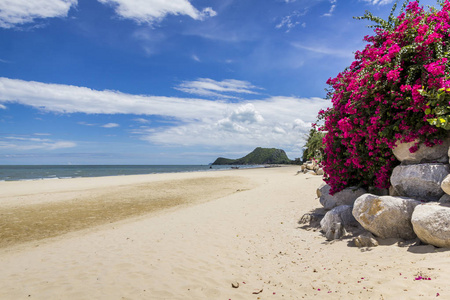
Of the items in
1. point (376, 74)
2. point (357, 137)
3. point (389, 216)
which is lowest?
point (389, 216)

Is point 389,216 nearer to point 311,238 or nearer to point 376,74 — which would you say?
point 311,238

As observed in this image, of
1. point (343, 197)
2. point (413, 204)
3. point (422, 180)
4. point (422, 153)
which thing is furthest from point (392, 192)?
point (343, 197)

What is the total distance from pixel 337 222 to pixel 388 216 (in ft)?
5.67

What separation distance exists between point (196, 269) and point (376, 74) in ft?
22.9

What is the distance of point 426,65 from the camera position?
6.59m

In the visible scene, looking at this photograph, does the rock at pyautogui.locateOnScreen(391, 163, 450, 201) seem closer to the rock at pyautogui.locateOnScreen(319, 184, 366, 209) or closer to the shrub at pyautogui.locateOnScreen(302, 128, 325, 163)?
the rock at pyautogui.locateOnScreen(319, 184, 366, 209)

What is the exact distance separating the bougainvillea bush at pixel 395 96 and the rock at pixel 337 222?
4.62ft

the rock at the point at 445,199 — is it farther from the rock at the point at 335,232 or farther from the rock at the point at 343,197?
the rock at the point at 343,197

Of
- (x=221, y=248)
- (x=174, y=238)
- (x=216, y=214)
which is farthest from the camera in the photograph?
(x=216, y=214)

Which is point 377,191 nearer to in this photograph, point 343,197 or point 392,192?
point 392,192

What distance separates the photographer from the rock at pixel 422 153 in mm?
6613

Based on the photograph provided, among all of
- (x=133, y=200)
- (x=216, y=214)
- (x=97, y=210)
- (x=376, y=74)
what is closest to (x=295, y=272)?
(x=376, y=74)

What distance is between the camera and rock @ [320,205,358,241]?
24.6 ft

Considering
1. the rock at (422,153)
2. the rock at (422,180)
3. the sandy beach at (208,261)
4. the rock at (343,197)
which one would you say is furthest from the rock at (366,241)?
the rock at (343,197)
